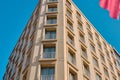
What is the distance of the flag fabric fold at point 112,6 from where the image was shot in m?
5.84

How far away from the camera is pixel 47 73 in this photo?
72.7 ft

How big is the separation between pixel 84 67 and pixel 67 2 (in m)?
12.2

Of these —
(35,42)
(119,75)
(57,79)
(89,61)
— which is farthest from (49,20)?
(119,75)

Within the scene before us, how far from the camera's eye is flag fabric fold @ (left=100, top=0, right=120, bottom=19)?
5836mm

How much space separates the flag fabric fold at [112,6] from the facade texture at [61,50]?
15.5m

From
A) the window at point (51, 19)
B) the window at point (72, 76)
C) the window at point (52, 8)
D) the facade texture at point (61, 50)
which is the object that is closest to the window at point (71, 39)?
the facade texture at point (61, 50)

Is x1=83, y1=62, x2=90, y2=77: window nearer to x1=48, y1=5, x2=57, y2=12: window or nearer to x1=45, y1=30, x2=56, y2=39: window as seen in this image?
x1=45, y1=30, x2=56, y2=39: window

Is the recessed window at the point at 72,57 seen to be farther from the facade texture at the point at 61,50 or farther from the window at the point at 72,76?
the window at the point at 72,76

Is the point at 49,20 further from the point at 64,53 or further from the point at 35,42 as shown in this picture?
the point at 64,53

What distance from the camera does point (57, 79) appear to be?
68.3 ft

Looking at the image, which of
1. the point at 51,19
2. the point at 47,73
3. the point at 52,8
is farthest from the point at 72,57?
the point at 52,8

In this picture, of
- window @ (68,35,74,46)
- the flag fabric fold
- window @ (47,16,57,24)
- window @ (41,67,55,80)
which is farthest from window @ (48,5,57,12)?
the flag fabric fold

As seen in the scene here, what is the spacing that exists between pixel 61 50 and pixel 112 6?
18.5m

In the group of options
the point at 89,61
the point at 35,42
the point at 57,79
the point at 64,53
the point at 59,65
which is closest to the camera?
the point at 57,79
